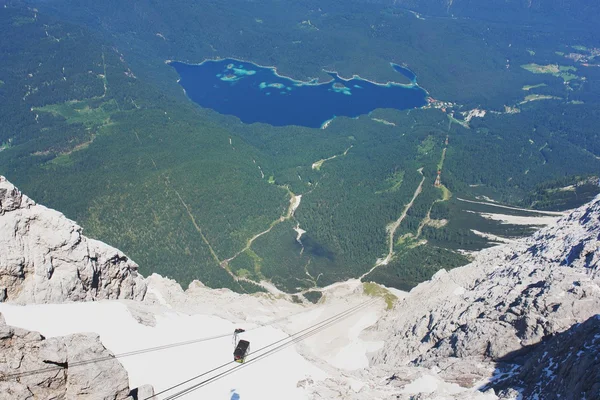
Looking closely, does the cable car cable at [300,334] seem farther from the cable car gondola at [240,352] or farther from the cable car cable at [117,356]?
the cable car cable at [117,356]

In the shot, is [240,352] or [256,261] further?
[256,261]

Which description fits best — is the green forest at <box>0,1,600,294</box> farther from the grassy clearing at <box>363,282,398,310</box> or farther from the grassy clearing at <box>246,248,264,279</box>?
the grassy clearing at <box>363,282,398,310</box>

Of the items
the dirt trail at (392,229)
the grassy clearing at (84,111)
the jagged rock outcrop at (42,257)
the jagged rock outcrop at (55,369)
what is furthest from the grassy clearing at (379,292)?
the grassy clearing at (84,111)

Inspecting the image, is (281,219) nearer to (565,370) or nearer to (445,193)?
(445,193)

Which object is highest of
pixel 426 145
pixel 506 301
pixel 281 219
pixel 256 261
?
pixel 506 301

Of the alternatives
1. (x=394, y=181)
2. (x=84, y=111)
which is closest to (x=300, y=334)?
(x=394, y=181)
